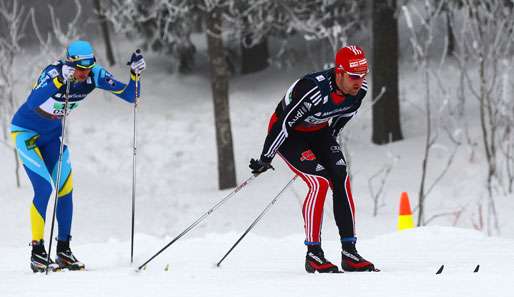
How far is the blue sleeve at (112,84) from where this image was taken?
6.56m

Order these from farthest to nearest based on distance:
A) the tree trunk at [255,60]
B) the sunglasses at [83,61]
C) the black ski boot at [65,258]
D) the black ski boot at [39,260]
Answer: the tree trunk at [255,60] → the black ski boot at [65,258] → the black ski boot at [39,260] → the sunglasses at [83,61]

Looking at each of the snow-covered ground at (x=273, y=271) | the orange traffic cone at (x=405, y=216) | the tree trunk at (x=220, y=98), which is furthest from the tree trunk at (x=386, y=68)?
the snow-covered ground at (x=273, y=271)

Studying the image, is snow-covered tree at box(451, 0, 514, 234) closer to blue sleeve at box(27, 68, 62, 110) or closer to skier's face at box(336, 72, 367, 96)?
skier's face at box(336, 72, 367, 96)

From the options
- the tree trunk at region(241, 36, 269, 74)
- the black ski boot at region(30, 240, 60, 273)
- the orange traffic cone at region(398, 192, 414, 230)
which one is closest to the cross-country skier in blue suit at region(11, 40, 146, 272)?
the black ski boot at region(30, 240, 60, 273)

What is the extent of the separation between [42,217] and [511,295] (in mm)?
3634

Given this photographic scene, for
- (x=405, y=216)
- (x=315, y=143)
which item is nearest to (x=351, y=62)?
(x=315, y=143)

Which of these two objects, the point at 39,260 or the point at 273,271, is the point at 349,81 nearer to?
the point at 273,271

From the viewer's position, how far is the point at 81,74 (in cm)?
629

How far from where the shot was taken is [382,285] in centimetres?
489

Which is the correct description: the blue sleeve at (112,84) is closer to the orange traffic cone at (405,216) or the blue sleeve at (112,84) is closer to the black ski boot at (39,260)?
the black ski boot at (39,260)

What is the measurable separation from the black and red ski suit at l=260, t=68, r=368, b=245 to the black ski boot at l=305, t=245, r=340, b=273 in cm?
7

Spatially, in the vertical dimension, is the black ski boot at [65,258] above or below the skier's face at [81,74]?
below

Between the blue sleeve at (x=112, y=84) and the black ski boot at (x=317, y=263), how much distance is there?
79.1 inches

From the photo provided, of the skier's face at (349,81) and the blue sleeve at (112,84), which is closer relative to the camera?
the skier's face at (349,81)
